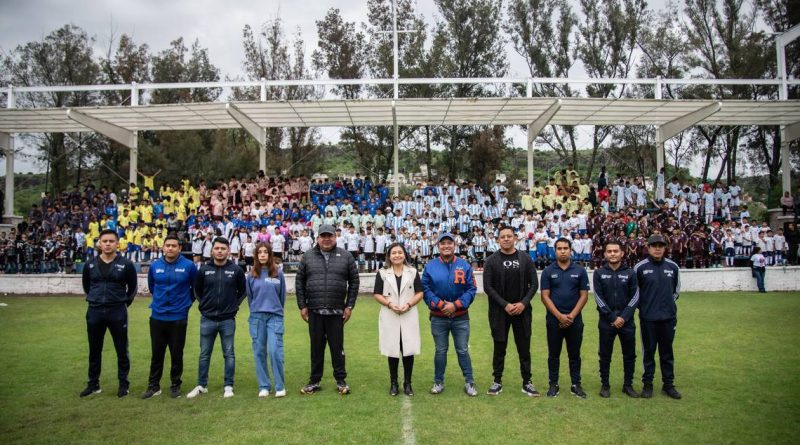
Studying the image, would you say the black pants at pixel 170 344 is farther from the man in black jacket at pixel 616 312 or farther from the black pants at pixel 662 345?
the black pants at pixel 662 345

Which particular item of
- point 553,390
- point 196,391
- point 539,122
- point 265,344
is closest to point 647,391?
point 553,390

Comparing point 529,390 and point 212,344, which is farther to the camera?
point 212,344

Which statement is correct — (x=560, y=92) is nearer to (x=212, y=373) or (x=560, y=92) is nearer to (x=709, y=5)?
(x=709, y=5)

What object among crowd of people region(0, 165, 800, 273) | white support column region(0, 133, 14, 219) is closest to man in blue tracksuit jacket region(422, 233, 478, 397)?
crowd of people region(0, 165, 800, 273)

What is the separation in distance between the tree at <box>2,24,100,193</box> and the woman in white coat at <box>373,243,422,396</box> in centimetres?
3506

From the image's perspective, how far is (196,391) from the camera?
6.66m

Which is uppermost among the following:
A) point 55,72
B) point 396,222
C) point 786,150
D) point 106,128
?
point 55,72

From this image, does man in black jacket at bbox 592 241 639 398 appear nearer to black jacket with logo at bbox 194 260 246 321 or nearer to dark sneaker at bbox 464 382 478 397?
dark sneaker at bbox 464 382 478 397

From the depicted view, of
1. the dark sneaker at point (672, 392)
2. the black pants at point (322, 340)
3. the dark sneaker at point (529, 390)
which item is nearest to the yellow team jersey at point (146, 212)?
the black pants at point (322, 340)

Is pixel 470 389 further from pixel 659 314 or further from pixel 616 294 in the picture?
pixel 659 314

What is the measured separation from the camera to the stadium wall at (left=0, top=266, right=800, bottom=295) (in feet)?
58.1

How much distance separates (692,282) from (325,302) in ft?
49.7

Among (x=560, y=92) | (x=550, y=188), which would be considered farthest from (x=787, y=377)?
(x=560, y=92)

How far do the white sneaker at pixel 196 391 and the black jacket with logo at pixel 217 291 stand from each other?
0.84m
